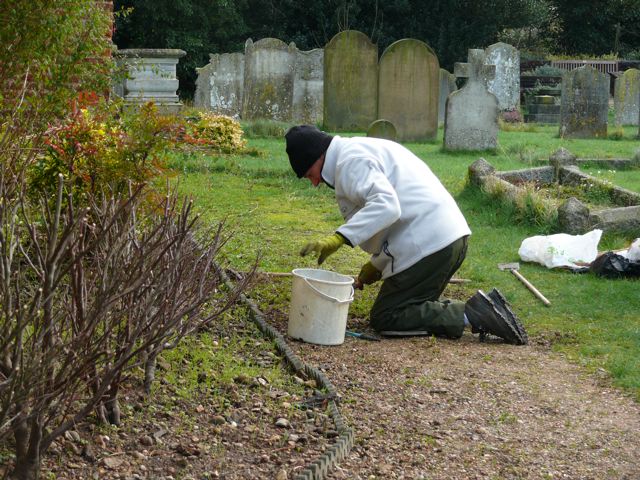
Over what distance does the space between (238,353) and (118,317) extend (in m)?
1.65

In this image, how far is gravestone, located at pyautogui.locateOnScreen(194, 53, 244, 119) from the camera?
2466cm

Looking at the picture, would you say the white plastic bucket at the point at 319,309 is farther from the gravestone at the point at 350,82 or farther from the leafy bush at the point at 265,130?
the gravestone at the point at 350,82

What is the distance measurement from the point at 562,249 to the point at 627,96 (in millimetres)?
16202

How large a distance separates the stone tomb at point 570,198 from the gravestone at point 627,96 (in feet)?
29.4

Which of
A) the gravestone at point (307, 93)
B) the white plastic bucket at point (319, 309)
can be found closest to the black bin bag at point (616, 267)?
the white plastic bucket at point (319, 309)

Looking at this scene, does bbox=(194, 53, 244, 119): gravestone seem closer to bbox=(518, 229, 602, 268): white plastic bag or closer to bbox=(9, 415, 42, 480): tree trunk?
bbox=(518, 229, 602, 268): white plastic bag

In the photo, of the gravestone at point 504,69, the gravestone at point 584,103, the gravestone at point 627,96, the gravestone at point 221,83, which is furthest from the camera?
the gravestone at point 504,69

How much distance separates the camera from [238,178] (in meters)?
12.7

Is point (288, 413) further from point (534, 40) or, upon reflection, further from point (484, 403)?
point (534, 40)

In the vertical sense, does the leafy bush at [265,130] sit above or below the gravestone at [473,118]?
below

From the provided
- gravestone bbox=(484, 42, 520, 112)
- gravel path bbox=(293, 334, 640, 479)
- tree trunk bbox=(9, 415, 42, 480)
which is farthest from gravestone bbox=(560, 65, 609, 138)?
tree trunk bbox=(9, 415, 42, 480)

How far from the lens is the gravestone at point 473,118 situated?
51.5 feet

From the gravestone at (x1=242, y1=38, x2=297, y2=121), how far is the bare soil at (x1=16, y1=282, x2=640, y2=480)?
53.3 feet

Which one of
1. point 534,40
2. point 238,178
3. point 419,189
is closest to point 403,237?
point 419,189
